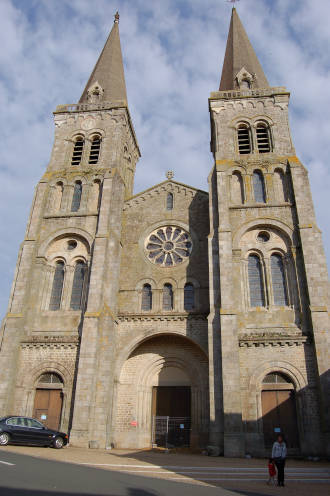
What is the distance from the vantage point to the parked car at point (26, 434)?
579 inches

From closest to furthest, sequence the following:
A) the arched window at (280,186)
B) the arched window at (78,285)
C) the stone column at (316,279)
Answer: the stone column at (316,279)
the arched window at (78,285)
the arched window at (280,186)

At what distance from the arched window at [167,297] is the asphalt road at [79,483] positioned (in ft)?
38.0

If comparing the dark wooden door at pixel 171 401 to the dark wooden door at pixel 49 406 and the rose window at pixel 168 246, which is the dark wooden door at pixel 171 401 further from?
the rose window at pixel 168 246

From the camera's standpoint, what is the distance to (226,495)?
7812mm

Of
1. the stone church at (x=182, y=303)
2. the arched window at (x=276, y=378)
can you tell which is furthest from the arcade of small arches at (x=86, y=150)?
the arched window at (x=276, y=378)

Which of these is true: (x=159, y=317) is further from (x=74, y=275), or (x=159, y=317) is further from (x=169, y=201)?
(x=169, y=201)

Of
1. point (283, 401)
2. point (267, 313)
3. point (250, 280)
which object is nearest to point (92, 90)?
point (250, 280)

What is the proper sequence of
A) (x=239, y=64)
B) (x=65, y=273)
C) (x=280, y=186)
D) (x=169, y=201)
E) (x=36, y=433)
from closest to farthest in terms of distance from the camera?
(x=36, y=433) → (x=65, y=273) → (x=280, y=186) → (x=169, y=201) → (x=239, y=64)

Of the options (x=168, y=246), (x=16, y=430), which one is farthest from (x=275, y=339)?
(x=16, y=430)

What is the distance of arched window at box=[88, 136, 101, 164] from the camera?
1032 inches

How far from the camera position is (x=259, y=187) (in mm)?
22844

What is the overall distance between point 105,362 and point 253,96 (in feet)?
60.9

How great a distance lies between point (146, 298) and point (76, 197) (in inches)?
306

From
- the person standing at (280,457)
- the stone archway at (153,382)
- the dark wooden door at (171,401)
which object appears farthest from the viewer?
the dark wooden door at (171,401)
